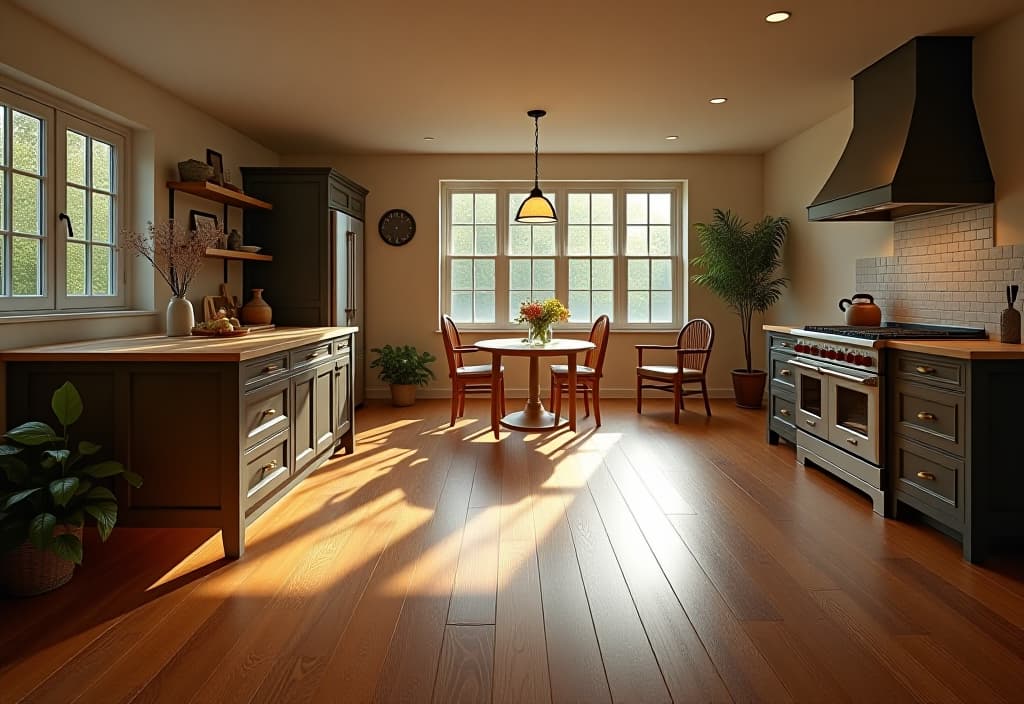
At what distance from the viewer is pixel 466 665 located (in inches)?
81.3

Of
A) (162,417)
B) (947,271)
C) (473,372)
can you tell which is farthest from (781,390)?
(162,417)

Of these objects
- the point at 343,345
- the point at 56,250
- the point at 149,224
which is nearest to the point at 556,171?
the point at 343,345

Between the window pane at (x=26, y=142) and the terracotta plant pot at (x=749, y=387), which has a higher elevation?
the window pane at (x=26, y=142)

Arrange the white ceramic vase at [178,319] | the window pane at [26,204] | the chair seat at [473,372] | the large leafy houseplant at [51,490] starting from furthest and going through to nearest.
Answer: the chair seat at [473,372] < the white ceramic vase at [178,319] < the window pane at [26,204] < the large leafy houseplant at [51,490]

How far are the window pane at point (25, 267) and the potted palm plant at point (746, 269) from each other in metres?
Result: 5.28

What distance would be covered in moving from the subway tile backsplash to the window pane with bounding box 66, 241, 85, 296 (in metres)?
5.02

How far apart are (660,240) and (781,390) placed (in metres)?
3.05

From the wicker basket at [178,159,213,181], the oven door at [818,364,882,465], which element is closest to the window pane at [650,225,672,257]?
the oven door at [818,364,882,465]

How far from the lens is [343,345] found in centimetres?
483

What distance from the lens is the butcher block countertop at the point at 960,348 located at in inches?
115

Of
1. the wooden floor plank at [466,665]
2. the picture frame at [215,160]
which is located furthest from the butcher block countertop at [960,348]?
the picture frame at [215,160]

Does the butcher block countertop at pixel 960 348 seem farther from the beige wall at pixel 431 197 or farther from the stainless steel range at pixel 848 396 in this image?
the beige wall at pixel 431 197

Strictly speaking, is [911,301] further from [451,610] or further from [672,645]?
[451,610]

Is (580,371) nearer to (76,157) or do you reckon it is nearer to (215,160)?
(215,160)
